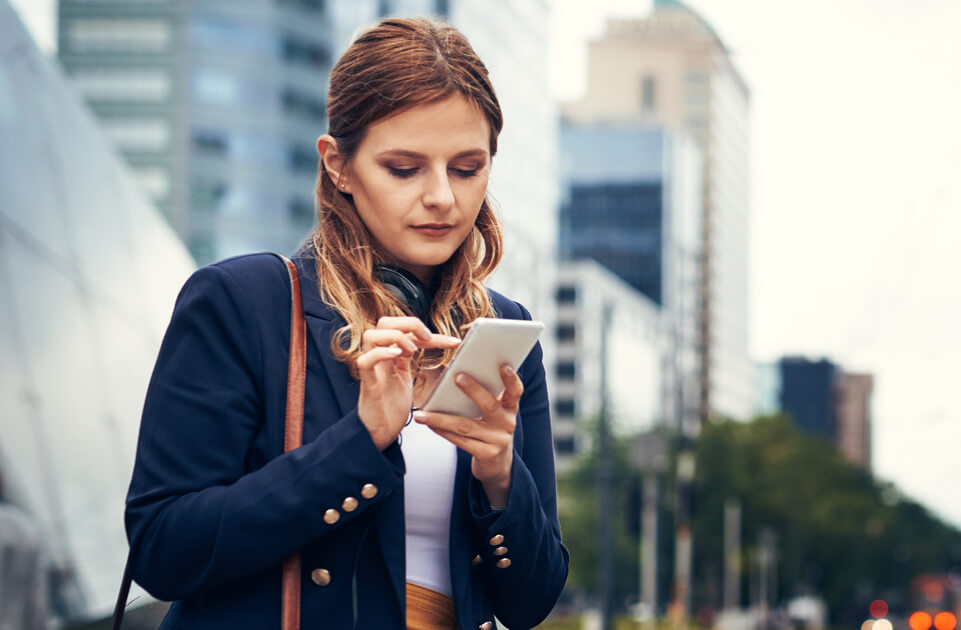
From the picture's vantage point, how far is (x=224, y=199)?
5062 centimetres

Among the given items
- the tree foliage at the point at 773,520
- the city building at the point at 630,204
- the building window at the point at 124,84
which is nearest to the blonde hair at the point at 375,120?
the tree foliage at the point at 773,520

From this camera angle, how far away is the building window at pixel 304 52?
5222cm

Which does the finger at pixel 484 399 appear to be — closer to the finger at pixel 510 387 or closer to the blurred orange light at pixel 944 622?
the finger at pixel 510 387

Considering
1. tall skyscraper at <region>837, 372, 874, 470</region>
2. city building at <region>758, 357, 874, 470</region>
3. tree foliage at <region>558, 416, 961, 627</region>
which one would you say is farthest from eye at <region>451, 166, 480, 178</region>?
tall skyscraper at <region>837, 372, 874, 470</region>

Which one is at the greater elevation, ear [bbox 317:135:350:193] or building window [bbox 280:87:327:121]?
building window [bbox 280:87:327:121]

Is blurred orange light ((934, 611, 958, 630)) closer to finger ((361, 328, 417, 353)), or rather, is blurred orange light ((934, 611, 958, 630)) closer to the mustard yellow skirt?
the mustard yellow skirt

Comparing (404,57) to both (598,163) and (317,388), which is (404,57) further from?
(598,163)

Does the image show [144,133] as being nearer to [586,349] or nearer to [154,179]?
[154,179]

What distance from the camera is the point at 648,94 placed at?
143 m

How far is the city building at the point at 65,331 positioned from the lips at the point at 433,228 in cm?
683

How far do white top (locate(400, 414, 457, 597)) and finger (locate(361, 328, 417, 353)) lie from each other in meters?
0.24

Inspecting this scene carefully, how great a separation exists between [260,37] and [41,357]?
4446 centimetres

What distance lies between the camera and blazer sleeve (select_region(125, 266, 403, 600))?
1.69m

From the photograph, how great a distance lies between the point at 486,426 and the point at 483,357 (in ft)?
0.45
